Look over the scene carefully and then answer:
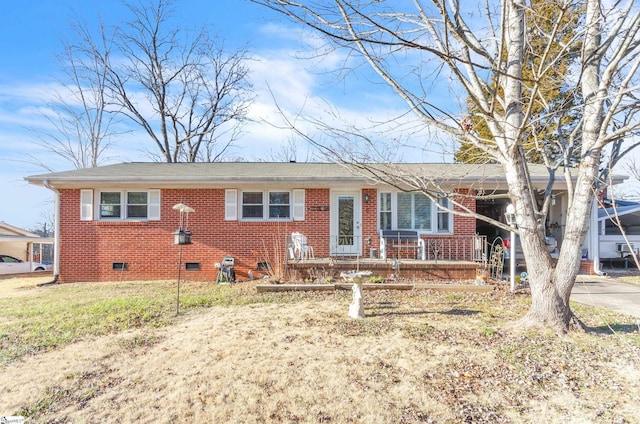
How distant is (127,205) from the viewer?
35.4 feet

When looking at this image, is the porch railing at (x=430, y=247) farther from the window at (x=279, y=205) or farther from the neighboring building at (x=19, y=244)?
the neighboring building at (x=19, y=244)

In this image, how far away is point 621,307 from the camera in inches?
257

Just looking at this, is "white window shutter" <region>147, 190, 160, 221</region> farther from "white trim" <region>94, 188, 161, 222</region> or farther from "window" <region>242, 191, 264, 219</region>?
"window" <region>242, 191, 264, 219</region>

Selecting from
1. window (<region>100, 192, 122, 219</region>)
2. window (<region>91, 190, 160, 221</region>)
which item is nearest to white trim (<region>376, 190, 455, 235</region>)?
window (<region>91, 190, 160, 221</region>)

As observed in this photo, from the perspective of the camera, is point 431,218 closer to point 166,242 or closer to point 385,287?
point 385,287

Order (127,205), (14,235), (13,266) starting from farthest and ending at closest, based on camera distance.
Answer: (14,235) < (13,266) < (127,205)

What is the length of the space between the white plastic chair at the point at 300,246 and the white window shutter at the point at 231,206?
6.38ft

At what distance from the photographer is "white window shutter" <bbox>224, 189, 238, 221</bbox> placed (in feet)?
35.0

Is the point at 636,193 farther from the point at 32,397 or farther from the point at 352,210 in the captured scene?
the point at 352,210

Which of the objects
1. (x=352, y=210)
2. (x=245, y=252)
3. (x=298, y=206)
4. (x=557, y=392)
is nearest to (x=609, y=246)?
(x=352, y=210)

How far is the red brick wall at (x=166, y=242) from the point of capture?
34.8ft

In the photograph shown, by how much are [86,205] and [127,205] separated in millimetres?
1114

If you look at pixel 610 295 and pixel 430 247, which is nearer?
pixel 610 295

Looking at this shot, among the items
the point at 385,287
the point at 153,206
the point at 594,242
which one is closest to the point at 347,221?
the point at 385,287
